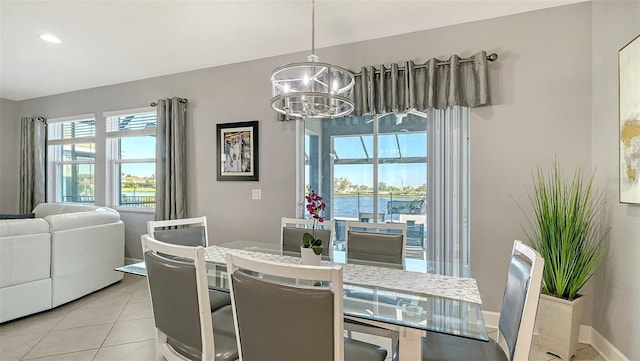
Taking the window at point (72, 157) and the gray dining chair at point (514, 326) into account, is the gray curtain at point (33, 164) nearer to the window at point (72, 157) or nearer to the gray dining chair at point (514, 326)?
the window at point (72, 157)

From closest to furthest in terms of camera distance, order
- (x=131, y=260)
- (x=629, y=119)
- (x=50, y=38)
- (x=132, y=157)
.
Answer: (x=629, y=119) → (x=50, y=38) → (x=131, y=260) → (x=132, y=157)

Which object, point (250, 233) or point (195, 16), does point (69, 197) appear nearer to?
point (250, 233)

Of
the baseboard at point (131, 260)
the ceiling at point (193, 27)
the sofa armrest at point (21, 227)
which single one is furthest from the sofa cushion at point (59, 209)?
the ceiling at point (193, 27)

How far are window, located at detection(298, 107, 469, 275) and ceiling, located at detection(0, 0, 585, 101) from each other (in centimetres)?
85

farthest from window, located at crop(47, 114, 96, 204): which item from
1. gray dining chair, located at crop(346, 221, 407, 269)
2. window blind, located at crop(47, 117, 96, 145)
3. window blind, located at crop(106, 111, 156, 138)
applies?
gray dining chair, located at crop(346, 221, 407, 269)

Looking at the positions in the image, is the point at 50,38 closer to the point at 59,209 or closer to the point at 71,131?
the point at 59,209

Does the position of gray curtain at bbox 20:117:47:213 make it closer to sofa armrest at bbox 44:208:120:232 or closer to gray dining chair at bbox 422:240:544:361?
sofa armrest at bbox 44:208:120:232

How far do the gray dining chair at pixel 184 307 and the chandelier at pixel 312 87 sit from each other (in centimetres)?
99

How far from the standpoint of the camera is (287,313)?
3.67 feet

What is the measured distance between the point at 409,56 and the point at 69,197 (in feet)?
19.2

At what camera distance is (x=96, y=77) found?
437 centimetres

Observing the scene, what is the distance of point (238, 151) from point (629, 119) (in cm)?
346

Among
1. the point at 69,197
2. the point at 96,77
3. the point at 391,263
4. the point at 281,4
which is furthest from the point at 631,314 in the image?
the point at 69,197

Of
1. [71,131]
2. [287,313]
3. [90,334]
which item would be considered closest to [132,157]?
[71,131]
